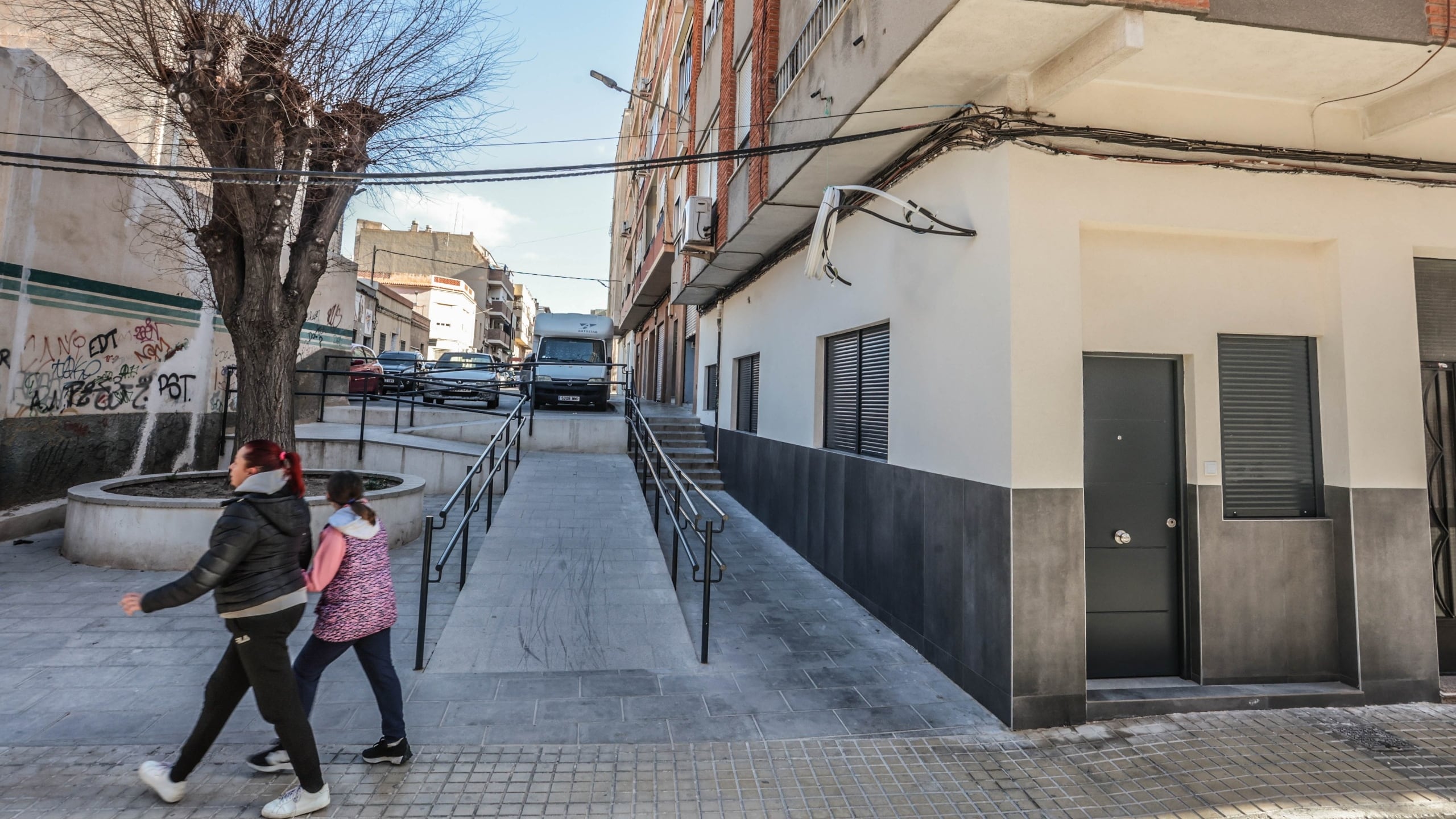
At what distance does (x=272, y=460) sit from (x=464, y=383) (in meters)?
10.6

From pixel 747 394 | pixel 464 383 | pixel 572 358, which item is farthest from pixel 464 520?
pixel 572 358

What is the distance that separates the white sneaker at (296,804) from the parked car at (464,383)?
31.5 feet

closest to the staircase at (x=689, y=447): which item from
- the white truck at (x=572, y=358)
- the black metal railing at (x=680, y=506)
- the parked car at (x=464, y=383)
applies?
the black metal railing at (x=680, y=506)

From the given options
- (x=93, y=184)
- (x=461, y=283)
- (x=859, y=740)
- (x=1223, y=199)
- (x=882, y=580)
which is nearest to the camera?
(x=859, y=740)

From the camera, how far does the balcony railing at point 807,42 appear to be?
19.3 ft

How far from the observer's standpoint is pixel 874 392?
21.1ft

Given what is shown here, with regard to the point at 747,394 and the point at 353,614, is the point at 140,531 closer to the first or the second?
the point at 353,614

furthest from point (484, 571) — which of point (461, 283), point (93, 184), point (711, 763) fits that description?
point (461, 283)

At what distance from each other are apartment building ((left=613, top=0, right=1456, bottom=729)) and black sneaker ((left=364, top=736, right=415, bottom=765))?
11.5 feet

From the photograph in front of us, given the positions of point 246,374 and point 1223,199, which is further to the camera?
point 246,374

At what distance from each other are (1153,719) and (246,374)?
361 inches

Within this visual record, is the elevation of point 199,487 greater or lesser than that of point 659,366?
lesser

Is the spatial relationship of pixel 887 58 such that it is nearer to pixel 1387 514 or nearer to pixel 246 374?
pixel 1387 514

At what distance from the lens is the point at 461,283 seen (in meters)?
46.3
